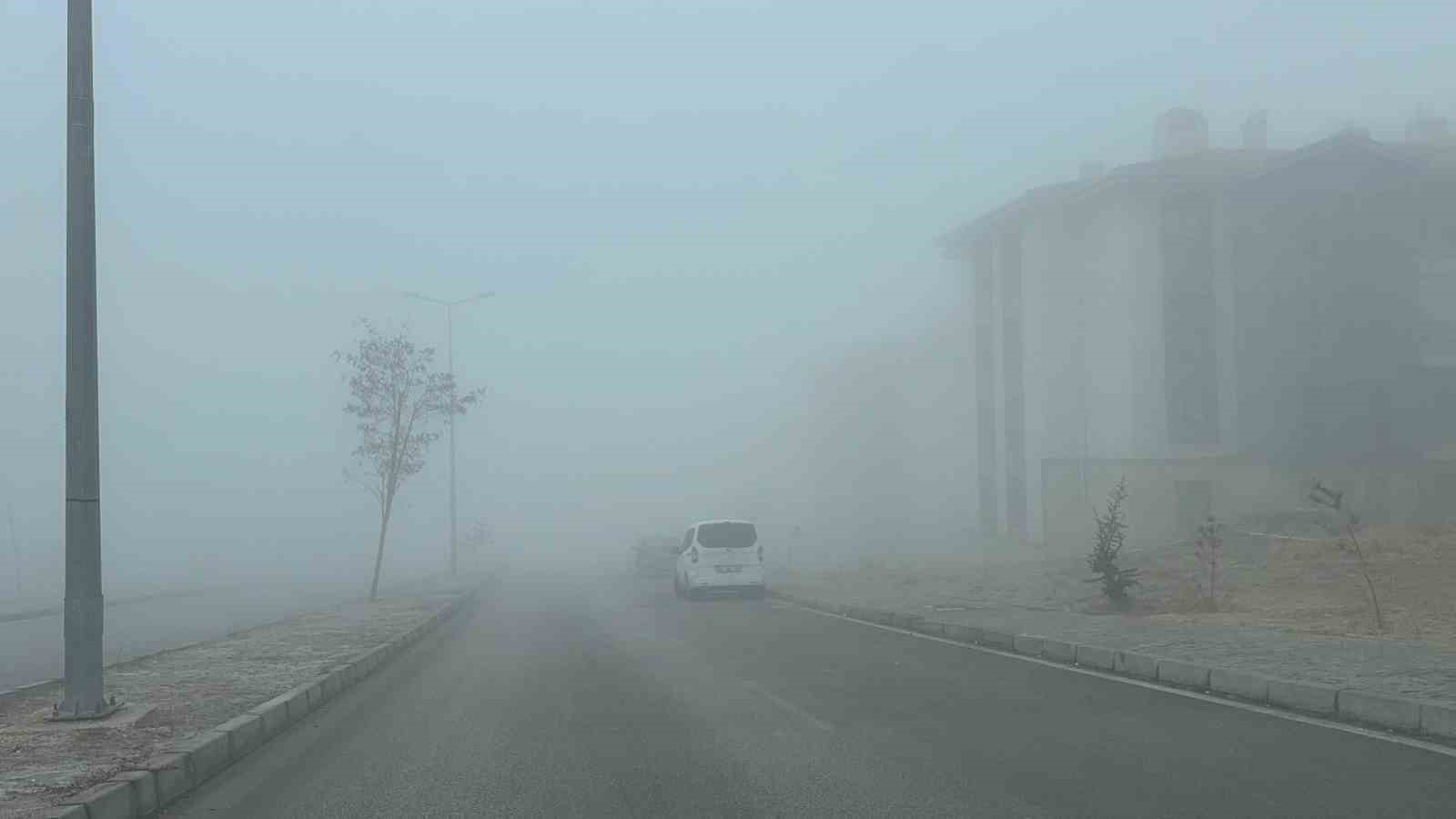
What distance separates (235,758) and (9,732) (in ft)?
6.00

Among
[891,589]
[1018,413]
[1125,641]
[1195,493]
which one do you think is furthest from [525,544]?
[1125,641]

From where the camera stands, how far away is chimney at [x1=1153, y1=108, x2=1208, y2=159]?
5338cm

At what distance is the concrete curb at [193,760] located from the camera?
20.9 ft

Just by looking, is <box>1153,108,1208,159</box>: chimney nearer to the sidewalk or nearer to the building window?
the building window

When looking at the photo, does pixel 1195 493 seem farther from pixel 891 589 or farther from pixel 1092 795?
pixel 1092 795

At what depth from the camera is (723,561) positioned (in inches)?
1075

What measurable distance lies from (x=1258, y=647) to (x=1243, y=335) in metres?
33.4

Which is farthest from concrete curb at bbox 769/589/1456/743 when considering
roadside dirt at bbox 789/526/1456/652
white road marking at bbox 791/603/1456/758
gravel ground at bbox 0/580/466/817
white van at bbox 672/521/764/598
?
white van at bbox 672/521/764/598

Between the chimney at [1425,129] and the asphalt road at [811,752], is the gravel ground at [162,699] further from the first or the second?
the chimney at [1425,129]

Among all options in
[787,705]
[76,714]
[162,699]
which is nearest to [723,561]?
[787,705]

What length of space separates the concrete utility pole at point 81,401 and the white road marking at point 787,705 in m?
5.37

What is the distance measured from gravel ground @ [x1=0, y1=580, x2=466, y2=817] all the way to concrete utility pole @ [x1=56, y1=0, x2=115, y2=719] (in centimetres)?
53

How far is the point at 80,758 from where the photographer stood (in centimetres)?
767

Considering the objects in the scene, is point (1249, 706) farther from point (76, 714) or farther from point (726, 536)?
point (726, 536)
